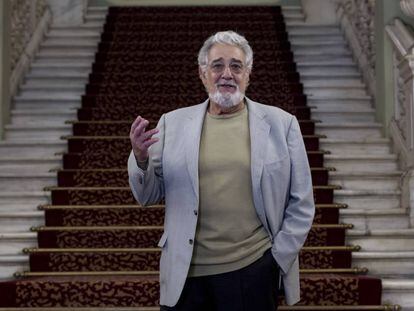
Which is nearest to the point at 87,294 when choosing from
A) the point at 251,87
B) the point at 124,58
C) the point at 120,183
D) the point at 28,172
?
the point at 120,183

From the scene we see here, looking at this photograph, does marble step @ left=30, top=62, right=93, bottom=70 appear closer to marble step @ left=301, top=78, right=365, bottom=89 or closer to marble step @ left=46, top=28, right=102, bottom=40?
marble step @ left=46, top=28, right=102, bottom=40

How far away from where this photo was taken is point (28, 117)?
641 centimetres

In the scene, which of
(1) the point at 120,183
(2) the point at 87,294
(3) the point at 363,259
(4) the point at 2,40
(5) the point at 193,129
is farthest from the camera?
(4) the point at 2,40

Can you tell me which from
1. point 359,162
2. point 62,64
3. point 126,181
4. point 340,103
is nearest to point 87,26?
point 62,64

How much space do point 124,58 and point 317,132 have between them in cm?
262

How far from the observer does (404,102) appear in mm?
5160

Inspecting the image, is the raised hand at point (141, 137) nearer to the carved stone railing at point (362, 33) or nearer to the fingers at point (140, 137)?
the fingers at point (140, 137)

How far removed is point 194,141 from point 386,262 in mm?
2656

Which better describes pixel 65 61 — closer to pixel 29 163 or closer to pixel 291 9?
pixel 29 163

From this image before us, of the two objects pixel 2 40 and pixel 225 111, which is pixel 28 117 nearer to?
pixel 2 40

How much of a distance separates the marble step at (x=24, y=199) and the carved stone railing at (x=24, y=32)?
5.85 ft

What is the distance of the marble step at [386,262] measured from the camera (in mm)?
4309

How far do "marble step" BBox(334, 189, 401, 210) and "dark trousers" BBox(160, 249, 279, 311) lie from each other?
308 cm

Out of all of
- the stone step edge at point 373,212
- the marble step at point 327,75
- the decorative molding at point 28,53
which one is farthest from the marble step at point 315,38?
the stone step edge at point 373,212
